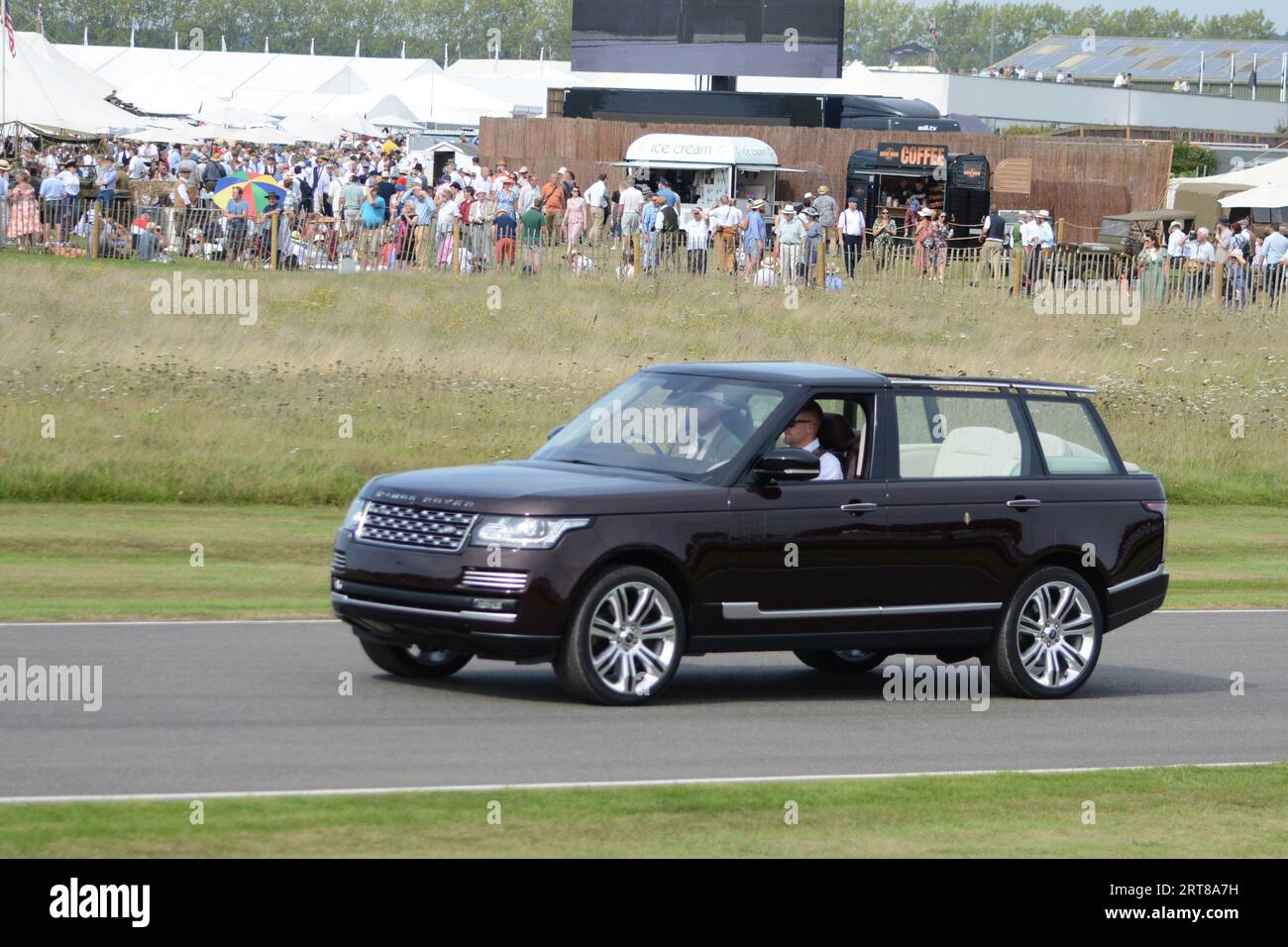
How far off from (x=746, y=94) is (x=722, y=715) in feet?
172

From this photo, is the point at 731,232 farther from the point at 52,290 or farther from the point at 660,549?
the point at 660,549

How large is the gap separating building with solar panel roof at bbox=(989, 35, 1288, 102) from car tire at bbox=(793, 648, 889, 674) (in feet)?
427

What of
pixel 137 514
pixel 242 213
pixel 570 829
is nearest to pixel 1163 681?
pixel 570 829

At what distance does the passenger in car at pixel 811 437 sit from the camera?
1118 cm

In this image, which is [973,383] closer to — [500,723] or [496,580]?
[496,580]

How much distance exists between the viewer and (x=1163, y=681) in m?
12.9

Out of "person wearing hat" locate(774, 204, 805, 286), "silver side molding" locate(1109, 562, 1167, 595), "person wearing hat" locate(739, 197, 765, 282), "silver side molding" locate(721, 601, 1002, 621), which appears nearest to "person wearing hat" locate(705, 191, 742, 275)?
"person wearing hat" locate(739, 197, 765, 282)

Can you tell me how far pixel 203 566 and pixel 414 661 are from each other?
5524 mm

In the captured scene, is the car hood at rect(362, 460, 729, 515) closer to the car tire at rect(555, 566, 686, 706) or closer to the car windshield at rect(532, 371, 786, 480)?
the car windshield at rect(532, 371, 786, 480)

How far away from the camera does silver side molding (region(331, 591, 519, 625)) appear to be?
9938 millimetres

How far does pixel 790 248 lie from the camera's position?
35.7m

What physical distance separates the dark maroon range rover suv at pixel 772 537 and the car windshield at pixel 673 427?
0.01m

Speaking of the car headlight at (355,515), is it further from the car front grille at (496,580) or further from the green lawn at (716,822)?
the green lawn at (716,822)

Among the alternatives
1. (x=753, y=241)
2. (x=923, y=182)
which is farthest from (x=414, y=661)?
(x=923, y=182)
